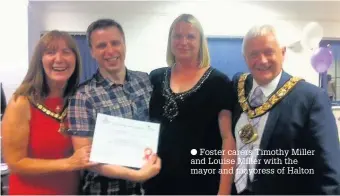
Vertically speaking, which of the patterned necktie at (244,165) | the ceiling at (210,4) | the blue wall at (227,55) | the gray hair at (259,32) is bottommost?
the patterned necktie at (244,165)

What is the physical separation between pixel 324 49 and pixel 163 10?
59 centimetres

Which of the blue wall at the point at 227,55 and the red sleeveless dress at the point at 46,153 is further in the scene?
the blue wall at the point at 227,55

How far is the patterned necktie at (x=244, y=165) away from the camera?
37.6 inches

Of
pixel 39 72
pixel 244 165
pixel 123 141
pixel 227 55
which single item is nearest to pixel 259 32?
pixel 227 55

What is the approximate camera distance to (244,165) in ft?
3.18

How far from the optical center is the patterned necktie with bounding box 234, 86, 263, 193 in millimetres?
955

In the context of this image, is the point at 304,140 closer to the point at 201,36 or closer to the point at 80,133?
the point at 201,36

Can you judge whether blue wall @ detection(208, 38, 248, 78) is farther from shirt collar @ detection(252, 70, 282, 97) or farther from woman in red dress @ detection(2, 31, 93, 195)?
woman in red dress @ detection(2, 31, 93, 195)

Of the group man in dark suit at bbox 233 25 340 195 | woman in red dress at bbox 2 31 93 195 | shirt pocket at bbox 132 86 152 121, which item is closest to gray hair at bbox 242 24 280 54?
man in dark suit at bbox 233 25 340 195

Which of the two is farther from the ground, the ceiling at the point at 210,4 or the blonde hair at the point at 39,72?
the ceiling at the point at 210,4

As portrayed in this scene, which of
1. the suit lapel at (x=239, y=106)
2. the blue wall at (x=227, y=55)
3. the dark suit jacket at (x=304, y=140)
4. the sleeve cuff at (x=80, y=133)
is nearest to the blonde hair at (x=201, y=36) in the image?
the blue wall at (x=227, y=55)

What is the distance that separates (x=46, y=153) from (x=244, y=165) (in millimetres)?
584

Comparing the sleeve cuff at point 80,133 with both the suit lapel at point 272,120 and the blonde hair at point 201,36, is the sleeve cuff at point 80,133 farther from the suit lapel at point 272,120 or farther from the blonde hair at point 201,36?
the suit lapel at point 272,120

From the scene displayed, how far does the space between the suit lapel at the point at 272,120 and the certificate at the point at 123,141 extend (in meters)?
0.31
